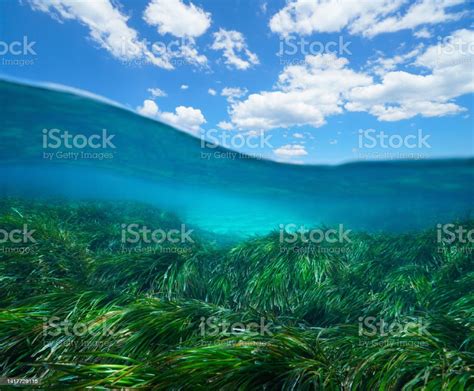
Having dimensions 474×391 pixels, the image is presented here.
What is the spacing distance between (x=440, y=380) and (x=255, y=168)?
20750 mm

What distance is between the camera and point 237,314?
3.38 m

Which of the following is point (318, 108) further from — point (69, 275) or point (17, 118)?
point (17, 118)

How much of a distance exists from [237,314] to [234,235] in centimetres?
1316

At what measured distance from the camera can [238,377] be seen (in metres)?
2.01
